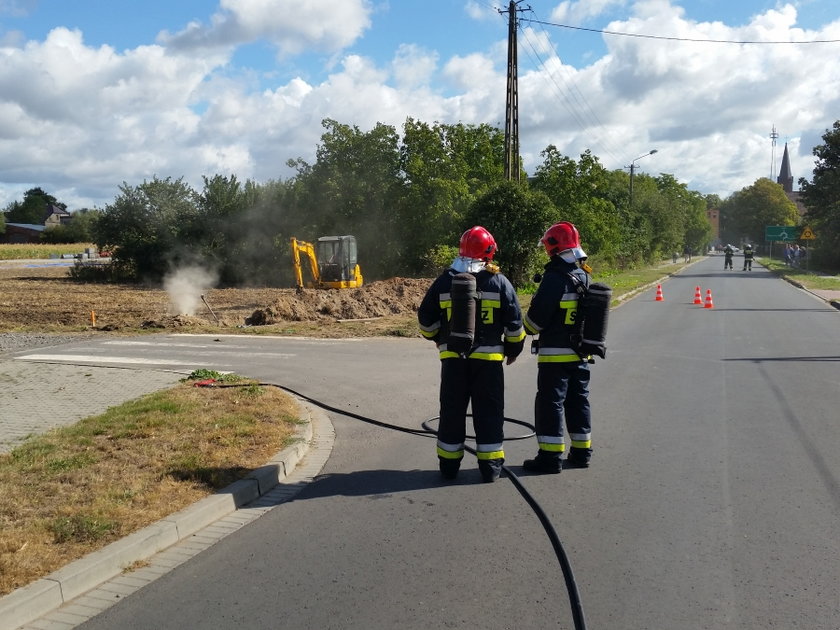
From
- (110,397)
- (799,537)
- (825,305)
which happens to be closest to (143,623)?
(799,537)

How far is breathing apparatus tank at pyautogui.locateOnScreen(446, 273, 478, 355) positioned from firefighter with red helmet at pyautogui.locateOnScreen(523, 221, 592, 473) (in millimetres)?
640

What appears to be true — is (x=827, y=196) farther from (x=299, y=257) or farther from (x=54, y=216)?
(x=54, y=216)

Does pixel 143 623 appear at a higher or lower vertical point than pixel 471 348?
lower

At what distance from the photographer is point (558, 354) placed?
235 inches

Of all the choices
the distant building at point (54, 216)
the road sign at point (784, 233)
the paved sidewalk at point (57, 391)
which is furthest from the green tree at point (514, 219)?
the distant building at point (54, 216)

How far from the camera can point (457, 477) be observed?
595 centimetres

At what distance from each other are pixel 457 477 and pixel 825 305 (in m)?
21.0

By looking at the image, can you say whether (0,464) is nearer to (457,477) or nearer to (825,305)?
(457,477)

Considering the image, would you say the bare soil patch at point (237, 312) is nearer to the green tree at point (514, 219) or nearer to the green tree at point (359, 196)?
the green tree at point (514, 219)

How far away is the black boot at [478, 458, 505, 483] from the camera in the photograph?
18.9 feet

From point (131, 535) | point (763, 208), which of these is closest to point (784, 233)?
point (763, 208)

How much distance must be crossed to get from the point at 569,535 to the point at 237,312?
2029 cm

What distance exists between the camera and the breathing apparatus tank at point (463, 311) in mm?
5547

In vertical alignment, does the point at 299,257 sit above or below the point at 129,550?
above
